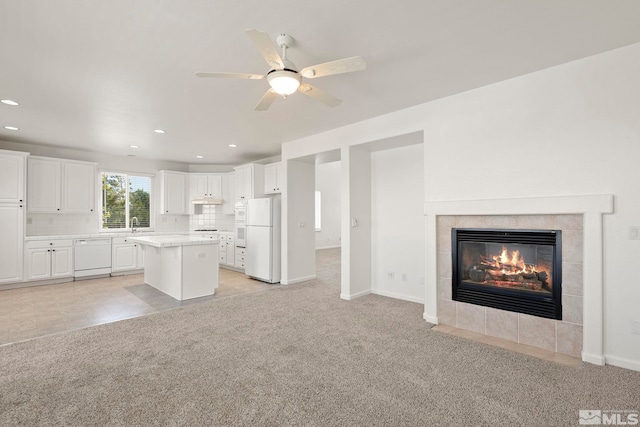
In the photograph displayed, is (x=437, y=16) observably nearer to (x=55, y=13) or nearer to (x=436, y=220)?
(x=436, y=220)

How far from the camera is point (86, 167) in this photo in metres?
6.31

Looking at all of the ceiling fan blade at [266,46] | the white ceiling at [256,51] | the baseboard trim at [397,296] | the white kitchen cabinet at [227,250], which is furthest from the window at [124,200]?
the ceiling fan blade at [266,46]

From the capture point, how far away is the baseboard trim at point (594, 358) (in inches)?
101

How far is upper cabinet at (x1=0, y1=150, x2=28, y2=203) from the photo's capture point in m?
5.20

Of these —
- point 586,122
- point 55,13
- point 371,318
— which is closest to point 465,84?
point 586,122

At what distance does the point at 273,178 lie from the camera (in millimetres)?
6340

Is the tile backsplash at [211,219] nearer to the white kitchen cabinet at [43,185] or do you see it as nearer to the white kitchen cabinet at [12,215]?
the white kitchen cabinet at [43,185]

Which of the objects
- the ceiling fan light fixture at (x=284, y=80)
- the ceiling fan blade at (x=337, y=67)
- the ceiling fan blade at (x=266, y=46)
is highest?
the ceiling fan blade at (x=266, y=46)

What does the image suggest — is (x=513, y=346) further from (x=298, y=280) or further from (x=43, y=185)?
(x=43, y=185)

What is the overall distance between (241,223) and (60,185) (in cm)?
358

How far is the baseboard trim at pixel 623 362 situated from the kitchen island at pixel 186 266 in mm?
4717

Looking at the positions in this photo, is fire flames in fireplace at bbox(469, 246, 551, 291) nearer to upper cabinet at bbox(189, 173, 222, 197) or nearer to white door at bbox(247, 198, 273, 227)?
white door at bbox(247, 198, 273, 227)

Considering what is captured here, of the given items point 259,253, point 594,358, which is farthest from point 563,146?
point 259,253

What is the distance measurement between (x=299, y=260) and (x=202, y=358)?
10.4 feet
